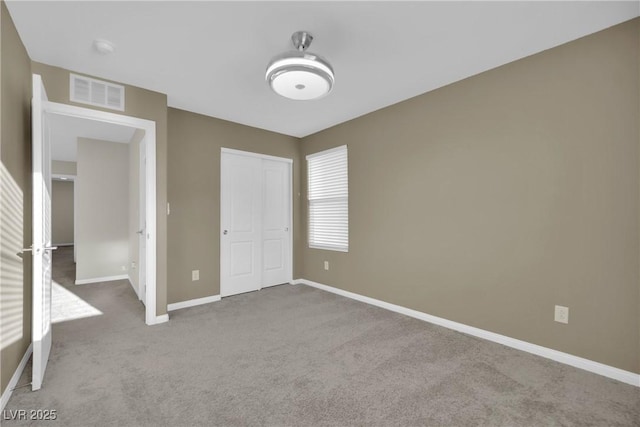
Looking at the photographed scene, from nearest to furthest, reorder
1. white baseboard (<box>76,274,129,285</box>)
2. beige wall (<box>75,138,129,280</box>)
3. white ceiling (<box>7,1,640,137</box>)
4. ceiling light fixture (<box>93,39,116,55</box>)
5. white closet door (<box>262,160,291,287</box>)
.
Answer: white ceiling (<box>7,1,640,137</box>)
ceiling light fixture (<box>93,39,116,55</box>)
white closet door (<box>262,160,291,287</box>)
white baseboard (<box>76,274,129,285</box>)
beige wall (<box>75,138,129,280</box>)

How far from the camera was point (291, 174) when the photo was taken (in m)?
5.01

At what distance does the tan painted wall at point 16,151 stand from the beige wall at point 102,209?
3152mm

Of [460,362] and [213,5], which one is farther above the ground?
[213,5]

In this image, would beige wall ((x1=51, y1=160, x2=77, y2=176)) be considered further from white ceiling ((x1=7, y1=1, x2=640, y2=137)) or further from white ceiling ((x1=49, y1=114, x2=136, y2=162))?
white ceiling ((x1=7, y1=1, x2=640, y2=137))

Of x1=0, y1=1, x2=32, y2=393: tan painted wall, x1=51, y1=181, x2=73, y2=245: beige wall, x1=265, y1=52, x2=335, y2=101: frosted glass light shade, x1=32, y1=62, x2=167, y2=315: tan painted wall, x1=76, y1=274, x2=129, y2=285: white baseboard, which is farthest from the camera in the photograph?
x1=51, y1=181, x2=73, y2=245: beige wall

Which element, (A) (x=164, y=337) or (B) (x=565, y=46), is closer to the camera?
(B) (x=565, y=46)

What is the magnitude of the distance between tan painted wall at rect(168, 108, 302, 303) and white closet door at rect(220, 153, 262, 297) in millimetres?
126

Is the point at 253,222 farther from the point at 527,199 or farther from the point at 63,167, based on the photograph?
the point at 63,167

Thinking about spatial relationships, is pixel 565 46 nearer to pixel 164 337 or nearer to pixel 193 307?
pixel 164 337

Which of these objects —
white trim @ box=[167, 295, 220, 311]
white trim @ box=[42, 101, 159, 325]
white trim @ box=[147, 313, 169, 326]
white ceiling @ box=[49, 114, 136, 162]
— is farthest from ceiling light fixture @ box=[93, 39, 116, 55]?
white trim @ box=[167, 295, 220, 311]

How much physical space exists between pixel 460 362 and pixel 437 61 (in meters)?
2.56

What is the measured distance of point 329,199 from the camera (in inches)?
181

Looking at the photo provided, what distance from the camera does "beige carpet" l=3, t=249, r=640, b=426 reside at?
175 cm

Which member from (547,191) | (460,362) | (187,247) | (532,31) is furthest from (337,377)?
(532,31)
